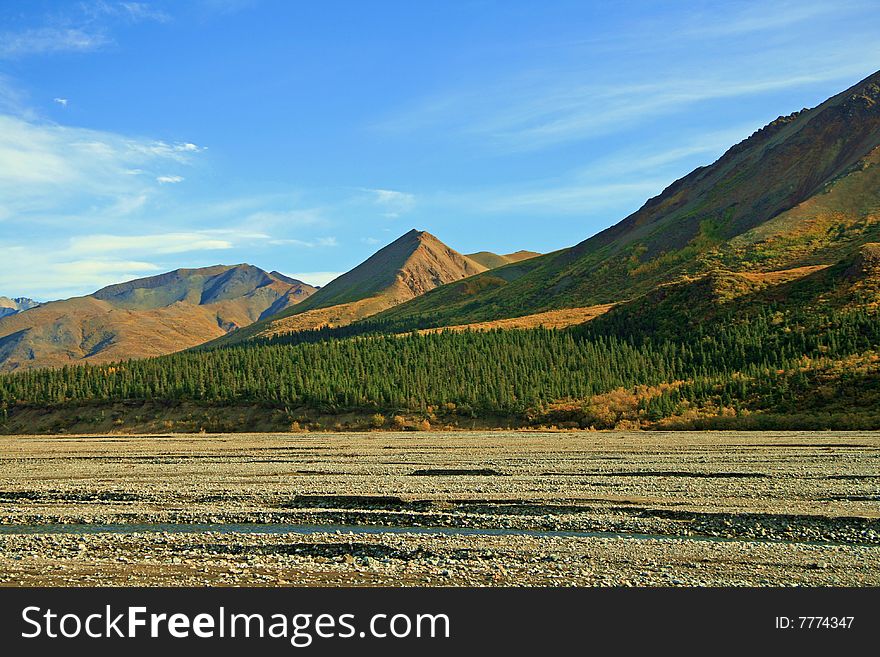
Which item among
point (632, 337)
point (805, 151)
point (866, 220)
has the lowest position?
point (632, 337)

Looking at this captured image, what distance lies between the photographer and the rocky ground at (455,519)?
14750 mm

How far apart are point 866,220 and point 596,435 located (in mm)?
112550

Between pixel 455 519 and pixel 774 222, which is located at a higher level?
pixel 774 222

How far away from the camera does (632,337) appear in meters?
88.2

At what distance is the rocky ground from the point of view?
48.4ft

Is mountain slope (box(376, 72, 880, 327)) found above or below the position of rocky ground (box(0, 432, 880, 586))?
above

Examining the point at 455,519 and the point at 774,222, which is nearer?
the point at 455,519

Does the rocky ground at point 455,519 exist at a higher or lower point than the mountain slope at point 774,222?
lower

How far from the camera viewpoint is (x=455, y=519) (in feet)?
66.1

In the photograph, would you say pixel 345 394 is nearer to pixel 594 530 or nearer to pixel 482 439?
pixel 482 439

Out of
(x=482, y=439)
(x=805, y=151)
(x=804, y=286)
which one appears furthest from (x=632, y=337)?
(x=805, y=151)

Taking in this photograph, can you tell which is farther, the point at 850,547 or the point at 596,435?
the point at 596,435

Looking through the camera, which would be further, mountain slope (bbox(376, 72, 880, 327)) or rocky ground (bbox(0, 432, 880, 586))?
mountain slope (bbox(376, 72, 880, 327))

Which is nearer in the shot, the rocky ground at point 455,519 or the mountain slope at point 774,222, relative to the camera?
the rocky ground at point 455,519
